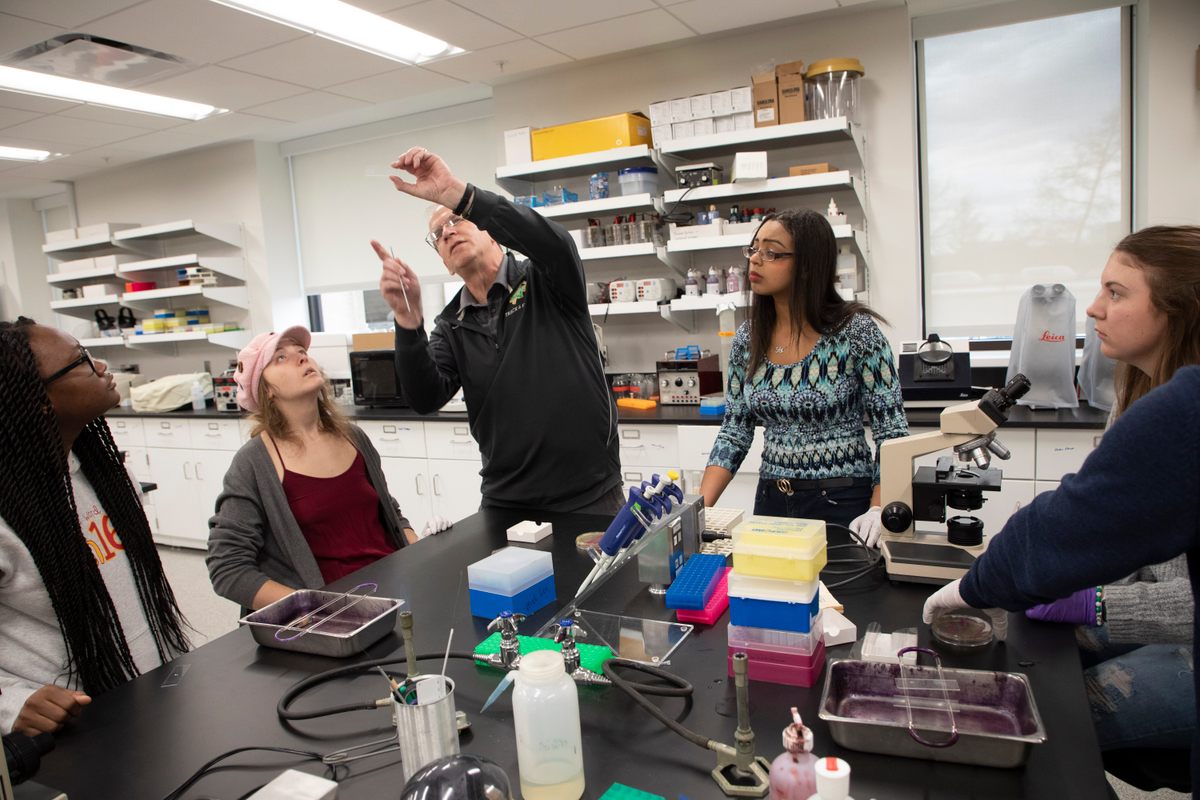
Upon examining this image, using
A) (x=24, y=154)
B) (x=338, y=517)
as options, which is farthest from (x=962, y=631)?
(x=24, y=154)

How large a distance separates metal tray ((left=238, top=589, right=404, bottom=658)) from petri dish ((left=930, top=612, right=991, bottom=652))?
968 millimetres

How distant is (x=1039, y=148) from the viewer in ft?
11.8

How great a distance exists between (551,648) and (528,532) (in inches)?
25.2

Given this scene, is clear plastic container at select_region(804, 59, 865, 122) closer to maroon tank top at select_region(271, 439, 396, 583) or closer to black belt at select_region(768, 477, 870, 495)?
black belt at select_region(768, 477, 870, 495)

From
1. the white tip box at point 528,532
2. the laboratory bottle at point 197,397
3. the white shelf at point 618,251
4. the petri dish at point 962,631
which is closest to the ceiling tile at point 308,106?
the white shelf at point 618,251

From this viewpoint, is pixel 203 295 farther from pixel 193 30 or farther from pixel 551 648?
pixel 551 648

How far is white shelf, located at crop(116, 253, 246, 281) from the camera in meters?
5.27

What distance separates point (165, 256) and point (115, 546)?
199 inches

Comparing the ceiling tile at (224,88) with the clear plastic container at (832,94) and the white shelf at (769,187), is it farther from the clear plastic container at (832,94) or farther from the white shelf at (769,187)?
the clear plastic container at (832,94)

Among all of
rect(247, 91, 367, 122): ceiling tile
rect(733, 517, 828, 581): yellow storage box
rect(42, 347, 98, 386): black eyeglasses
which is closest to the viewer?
rect(733, 517, 828, 581): yellow storage box

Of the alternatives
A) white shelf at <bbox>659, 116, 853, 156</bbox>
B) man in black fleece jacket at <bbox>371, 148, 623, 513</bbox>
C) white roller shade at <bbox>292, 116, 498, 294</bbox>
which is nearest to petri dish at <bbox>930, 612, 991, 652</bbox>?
man in black fleece jacket at <bbox>371, 148, 623, 513</bbox>

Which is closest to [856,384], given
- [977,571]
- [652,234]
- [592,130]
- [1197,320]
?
[1197,320]

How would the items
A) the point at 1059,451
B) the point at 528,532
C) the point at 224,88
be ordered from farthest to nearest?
the point at 224,88, the point at 1059,451, the point at 528,532

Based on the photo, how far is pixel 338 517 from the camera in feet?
6.77
